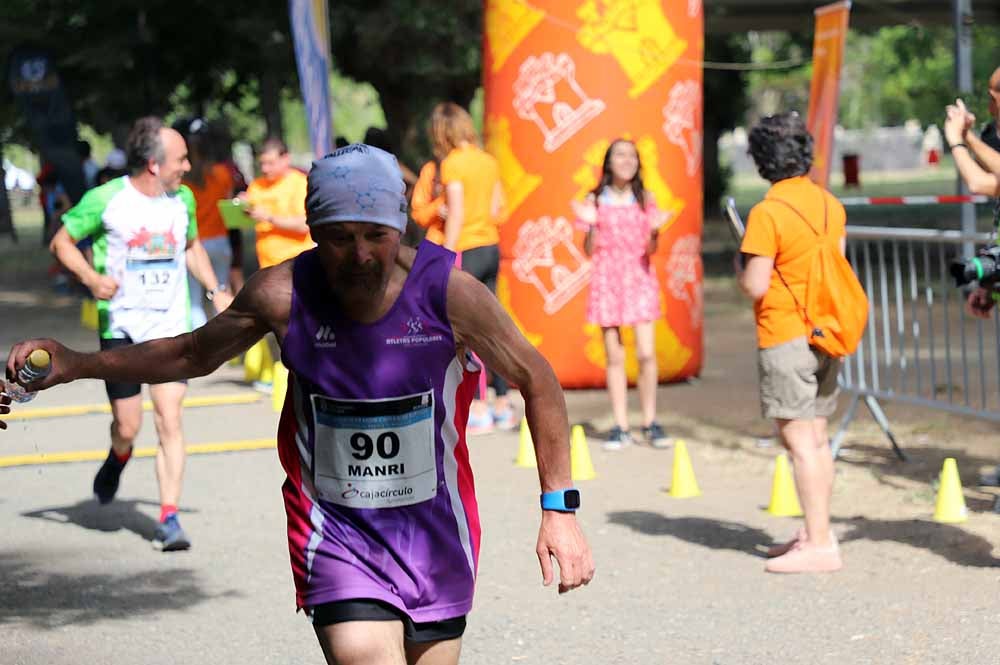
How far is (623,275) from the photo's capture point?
998 cm

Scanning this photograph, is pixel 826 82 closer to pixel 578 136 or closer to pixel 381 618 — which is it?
pixel 578 136

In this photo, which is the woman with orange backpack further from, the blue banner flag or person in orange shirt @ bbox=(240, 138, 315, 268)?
the blue banner flag

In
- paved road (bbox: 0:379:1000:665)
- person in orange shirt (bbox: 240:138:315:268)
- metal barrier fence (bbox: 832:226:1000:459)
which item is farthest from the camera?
person in orange shirt (bbox: 240:138:315:268)

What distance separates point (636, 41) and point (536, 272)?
6.16 feet

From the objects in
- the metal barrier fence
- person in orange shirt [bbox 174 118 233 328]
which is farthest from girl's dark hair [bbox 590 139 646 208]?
person in orange shirt [bbox 174 118 233 328]

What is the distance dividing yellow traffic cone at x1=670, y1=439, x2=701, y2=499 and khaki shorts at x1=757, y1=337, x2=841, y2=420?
68.3 inches

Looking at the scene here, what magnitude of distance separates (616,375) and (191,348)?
242 inches

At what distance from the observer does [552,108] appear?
39.0 feet

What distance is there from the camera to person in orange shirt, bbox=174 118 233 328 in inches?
514

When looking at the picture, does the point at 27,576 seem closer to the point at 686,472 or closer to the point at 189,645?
the point at 189,645

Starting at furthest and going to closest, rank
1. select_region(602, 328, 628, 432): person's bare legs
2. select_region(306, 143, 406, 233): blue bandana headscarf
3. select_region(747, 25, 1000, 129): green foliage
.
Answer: select_region(747, 25, 1000, 129): green foliage → select_region(602, 328, 628, 432): person's bare legs → select_region(306, 143, 406, 233): blue bandana headscarf

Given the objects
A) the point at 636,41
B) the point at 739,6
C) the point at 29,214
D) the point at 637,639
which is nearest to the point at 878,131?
the point at 29,214

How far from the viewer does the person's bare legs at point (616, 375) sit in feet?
32.4

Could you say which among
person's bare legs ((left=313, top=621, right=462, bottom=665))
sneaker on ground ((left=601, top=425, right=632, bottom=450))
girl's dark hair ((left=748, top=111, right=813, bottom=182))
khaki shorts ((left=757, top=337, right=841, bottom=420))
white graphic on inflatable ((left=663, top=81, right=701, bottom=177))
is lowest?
sneaker on ground ((left=601, top=425, right=632, bottom=450))
